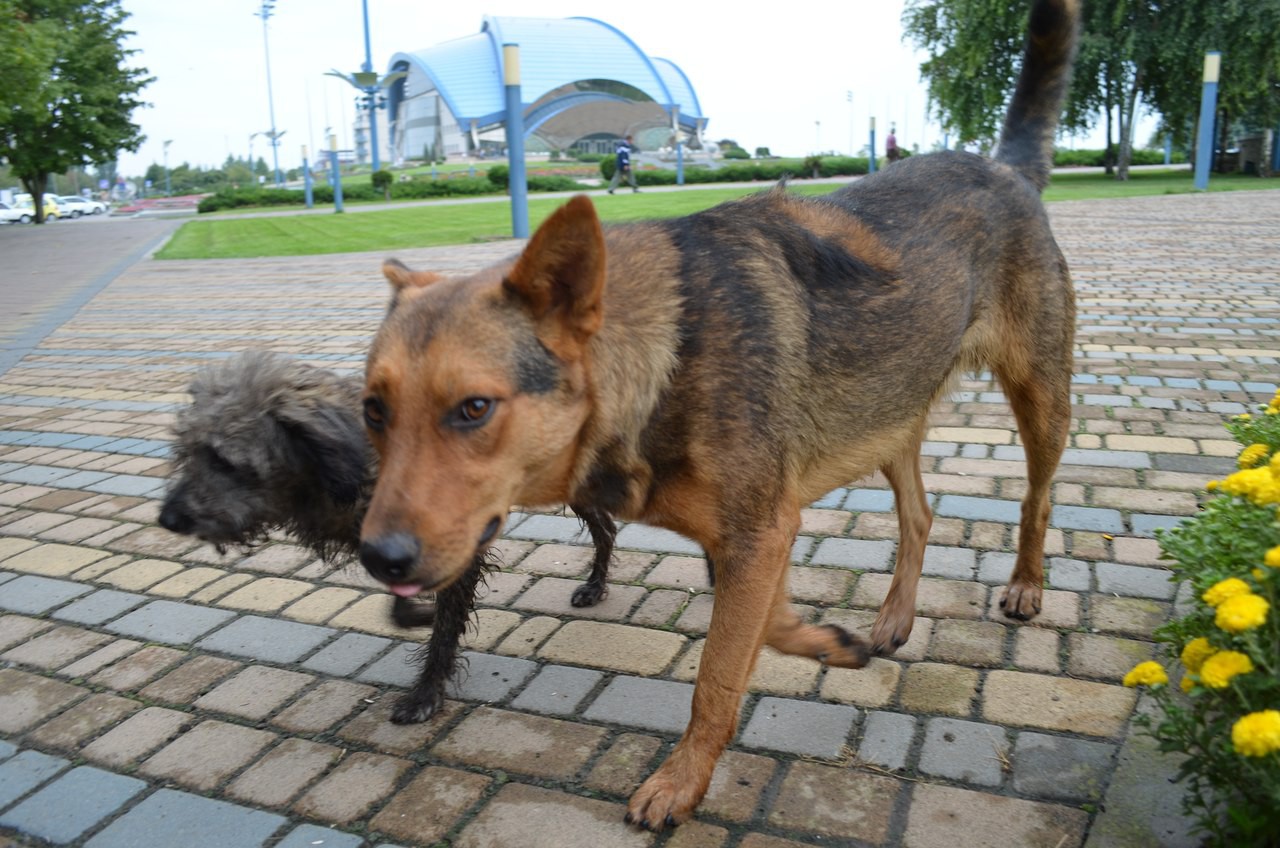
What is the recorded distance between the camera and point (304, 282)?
16078mm

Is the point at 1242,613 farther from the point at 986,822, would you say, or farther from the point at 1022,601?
the point at 1022,601

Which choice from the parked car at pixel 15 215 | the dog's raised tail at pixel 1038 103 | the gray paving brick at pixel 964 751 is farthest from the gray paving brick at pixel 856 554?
the parked car at pixel 15 215

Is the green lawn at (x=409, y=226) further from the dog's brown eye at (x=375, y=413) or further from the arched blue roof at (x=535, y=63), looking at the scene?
the arched blue roof at (x=535, y=63)

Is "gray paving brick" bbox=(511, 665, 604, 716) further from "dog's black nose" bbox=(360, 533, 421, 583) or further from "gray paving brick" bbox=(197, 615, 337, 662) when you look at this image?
"dog's black nose" bbox=(360, 533, 421, 583)

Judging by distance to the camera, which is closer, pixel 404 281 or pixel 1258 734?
pixel 1258 734

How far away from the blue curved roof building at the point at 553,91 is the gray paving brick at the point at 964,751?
4039 inches

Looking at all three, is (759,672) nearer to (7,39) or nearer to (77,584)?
(77,584)

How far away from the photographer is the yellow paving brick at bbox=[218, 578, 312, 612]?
4394mm

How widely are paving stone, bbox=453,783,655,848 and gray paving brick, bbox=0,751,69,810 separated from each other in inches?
57.9

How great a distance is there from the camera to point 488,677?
3697 millimetres

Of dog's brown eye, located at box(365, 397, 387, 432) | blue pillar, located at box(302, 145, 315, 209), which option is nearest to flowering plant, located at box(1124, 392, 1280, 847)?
dog's brown eye, located at box(365, 397, 387, 432)

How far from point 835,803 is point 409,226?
26.8 meters

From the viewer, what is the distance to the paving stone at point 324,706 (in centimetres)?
342

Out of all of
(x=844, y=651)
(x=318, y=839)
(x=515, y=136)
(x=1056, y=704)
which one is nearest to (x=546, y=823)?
(x=318, y=839)
